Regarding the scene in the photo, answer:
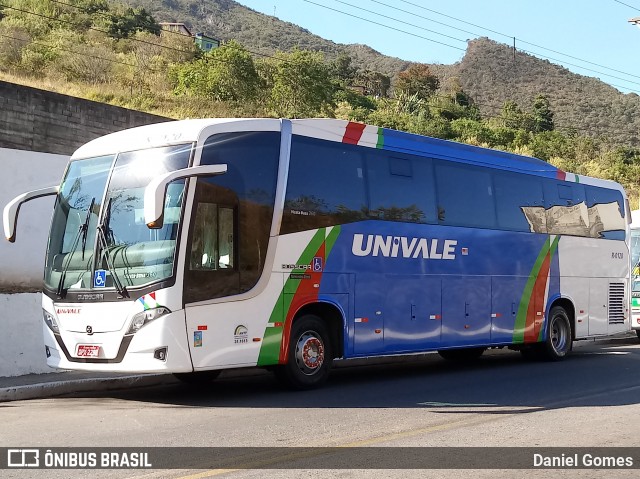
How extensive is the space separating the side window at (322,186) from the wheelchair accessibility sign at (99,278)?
252 centimetres

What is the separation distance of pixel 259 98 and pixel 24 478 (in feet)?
126

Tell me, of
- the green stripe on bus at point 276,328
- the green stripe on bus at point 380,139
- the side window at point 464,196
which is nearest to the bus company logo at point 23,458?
the green stripe on bus at point 276,328

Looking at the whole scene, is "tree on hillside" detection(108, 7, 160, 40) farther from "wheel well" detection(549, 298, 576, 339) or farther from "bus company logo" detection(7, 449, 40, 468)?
"bus company logo" detection(7, 449, 40, 468)

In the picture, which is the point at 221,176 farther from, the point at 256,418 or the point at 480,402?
the point at 480,402

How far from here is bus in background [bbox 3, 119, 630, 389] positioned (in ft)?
35.0

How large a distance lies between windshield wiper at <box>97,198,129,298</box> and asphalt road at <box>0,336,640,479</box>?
1453 millimetres

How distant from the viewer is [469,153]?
15789mm

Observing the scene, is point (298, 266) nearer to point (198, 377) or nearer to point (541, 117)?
point (198, 377)

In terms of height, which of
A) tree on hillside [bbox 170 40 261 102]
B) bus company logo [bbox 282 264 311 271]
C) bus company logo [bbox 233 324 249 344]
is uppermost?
tree on hillside [bbox 170 40 261 102]

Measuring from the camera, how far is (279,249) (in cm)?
1190

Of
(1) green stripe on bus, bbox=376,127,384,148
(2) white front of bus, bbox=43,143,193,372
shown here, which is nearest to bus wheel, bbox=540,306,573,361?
(1) green stripe on bus, bbox=376,127,384,148

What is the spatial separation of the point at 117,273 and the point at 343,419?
332 centimetres

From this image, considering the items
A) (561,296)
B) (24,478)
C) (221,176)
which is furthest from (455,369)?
(24,478)

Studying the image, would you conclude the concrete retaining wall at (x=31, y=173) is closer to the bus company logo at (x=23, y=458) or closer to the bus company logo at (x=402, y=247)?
the bus company logo at (x=402, y=247)
